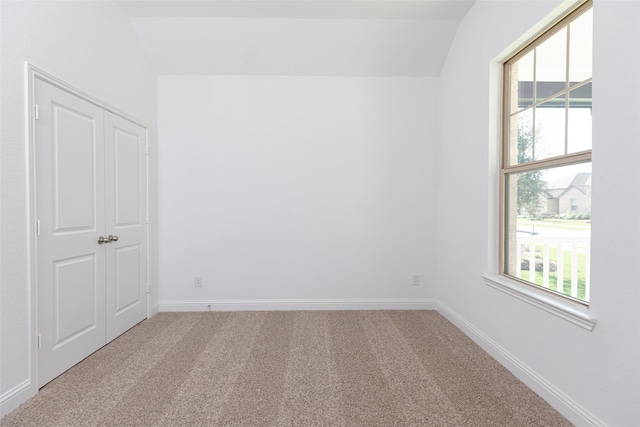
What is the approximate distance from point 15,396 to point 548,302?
10.8 ft

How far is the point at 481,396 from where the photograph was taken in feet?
6.32

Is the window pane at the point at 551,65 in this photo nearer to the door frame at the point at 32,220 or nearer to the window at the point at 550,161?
the window at the point at 550,161

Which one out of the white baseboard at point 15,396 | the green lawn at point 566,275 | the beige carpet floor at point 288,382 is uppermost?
the green lawn at point 566,275

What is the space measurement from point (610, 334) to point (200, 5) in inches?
154

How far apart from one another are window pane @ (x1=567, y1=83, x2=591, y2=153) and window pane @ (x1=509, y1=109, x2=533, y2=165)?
358 mm

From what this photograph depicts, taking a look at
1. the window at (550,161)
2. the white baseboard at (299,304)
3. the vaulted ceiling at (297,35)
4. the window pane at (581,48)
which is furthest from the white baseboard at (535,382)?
the vaulted ceiling at (297,35)

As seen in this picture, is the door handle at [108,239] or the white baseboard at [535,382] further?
the door handle at [108,239]

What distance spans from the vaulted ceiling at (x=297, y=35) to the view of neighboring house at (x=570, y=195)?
2.04 meters

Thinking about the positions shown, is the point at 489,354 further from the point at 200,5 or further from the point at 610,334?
the point at 200,5

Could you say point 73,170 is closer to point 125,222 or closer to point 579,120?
point 125,222

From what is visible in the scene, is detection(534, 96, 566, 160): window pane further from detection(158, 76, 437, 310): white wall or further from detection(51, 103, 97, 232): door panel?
detection(51, 103, 97, 232): door panel

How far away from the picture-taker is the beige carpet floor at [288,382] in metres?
1.75

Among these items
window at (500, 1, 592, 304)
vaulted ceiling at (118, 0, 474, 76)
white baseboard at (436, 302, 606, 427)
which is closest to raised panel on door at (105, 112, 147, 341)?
vaulted ceiling at (118, 0, 474, 76)

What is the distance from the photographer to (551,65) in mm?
2039
